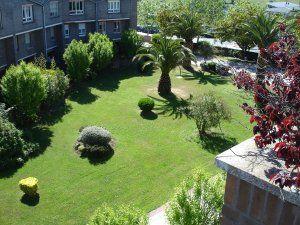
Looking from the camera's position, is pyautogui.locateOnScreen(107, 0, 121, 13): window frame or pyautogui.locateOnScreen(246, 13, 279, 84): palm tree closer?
pyautogui.locateOnScreen(246, 13, 279, 84): palm tree

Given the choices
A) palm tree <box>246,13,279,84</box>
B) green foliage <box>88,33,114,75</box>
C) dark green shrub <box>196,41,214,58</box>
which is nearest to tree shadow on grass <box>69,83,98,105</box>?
green foliage <box>88,33,114,75</box>

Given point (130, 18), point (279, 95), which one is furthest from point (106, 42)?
point (279, 95)

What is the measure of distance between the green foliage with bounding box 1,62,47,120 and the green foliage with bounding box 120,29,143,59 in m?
21.7

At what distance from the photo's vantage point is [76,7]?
49781 mm

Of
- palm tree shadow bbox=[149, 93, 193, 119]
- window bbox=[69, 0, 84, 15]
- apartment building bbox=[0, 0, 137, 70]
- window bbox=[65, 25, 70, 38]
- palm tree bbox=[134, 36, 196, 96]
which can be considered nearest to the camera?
palm tree shadow bbox=[149, 93, 193, 119]

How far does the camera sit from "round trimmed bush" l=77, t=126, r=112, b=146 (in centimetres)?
2775

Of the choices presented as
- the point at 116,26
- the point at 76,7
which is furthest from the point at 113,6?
the point at 76,7

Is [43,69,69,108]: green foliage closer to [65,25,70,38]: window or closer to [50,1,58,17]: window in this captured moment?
[50,1,58,17]: window

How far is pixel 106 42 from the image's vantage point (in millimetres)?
44219

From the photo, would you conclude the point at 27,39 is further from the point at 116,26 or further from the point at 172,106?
the point at 172,106

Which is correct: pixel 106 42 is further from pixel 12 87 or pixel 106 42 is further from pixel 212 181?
pixel 212 181

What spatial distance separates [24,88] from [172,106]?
1446 cm

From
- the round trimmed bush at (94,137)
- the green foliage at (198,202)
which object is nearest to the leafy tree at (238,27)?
the round trimmed bush at (94,137)

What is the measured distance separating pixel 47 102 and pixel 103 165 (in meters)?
10.2
